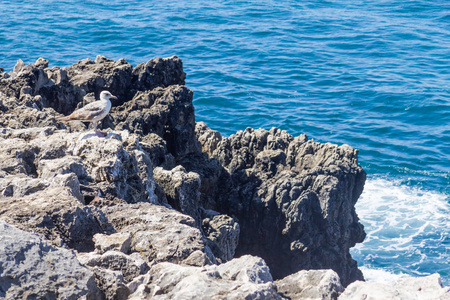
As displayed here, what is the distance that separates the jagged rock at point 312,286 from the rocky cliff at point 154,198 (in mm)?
19

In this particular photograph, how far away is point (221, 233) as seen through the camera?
13125 mm

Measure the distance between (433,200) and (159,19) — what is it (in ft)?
102

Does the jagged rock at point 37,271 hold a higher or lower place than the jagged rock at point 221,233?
higher

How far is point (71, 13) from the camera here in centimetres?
4928

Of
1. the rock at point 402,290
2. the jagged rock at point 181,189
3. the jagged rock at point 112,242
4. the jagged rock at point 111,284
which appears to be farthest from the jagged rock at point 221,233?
the rock at point 402,290

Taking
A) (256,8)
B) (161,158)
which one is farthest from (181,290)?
(256,8)

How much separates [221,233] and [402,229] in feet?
40.8

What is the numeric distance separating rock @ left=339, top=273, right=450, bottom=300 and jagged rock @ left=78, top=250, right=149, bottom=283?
2517 mm

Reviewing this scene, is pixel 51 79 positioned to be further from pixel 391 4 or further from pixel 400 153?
pixel 391 4

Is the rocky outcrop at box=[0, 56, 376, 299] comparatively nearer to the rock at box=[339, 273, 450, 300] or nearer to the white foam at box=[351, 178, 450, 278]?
the rock at box=[339, 273, 450, 300]

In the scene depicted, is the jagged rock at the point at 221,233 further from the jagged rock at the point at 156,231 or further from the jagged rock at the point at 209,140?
the jagged rock at the point at 209,140

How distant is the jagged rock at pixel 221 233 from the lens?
501 inches

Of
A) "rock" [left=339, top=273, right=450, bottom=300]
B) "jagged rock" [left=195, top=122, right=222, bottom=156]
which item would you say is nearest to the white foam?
"jagged rock" [left=195, top=122, right=222, bottom=156]

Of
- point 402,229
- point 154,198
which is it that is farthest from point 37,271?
point 402,229
